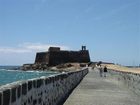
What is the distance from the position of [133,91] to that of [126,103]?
5662 millimetres

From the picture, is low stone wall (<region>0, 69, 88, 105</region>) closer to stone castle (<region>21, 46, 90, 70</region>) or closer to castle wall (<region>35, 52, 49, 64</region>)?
stone castle (<region>21, 46, 90, 70</region>)

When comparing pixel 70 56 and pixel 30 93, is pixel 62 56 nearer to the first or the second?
pixel 70 56

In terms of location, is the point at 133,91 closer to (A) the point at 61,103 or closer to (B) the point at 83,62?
(A) the point at 61,103

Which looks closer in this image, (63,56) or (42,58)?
(63,56)

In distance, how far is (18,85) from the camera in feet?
21.2

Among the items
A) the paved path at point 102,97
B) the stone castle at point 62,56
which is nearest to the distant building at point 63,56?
the stone castle at point 62,56

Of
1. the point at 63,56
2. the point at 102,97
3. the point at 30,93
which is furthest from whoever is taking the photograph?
the point at 63,56

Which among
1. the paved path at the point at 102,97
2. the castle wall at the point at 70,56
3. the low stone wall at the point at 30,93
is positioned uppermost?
the castle wall at the point at 70,56

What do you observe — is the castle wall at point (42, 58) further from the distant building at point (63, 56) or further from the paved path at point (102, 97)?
the paved path at point (102, 97)

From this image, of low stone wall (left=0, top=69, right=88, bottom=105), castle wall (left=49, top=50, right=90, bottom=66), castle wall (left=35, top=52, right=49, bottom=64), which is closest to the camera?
low stone wall (left=0, top=69, right=88, bottom=105)

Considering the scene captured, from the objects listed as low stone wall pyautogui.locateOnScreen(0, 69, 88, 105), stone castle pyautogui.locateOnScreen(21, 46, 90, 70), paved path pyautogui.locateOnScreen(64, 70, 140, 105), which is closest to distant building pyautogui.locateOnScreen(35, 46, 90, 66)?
stone castle pyautogui.locateOnScreen(21, 46, 90, 70)

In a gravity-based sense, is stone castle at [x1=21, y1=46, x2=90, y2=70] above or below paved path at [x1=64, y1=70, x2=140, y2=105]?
above

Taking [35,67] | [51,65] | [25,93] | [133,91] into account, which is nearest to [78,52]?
[51,65]

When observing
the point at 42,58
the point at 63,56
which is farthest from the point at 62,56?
the point at 42,58
